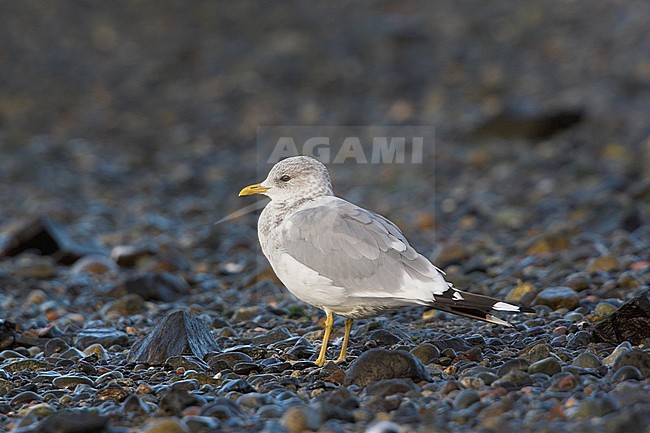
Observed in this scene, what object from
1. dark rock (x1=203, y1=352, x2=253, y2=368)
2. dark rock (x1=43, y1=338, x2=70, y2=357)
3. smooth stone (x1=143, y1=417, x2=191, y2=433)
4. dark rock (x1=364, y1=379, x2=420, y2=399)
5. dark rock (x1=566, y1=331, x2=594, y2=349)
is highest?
dark rock (x1=566, y1=331, x2=594, y2=349)

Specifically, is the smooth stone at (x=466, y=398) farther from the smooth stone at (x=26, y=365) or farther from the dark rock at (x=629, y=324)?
the smooth stone at (x=26, y=365)

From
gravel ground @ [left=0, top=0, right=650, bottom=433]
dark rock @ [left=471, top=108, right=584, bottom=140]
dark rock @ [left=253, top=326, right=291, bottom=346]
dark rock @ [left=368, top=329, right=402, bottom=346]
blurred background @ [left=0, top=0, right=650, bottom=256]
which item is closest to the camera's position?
gravel ground @ [left=0, top=0, right=650, bottom=433]

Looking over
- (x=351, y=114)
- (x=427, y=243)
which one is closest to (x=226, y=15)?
(x=351, y=114)

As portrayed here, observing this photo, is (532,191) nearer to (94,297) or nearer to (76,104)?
(94,297)

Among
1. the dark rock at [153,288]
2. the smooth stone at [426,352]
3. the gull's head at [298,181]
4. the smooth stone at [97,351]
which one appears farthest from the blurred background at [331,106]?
the smooth stone at [97,351]

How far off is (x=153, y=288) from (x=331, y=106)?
→ 940 centimetres

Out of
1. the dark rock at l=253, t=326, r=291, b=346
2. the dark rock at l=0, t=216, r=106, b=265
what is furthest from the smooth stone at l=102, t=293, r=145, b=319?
the dark rock at l=0, t=216, r=106, b=265

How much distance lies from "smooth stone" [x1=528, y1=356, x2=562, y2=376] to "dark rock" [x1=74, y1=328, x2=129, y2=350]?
102 inches

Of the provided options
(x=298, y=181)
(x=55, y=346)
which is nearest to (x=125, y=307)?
(x=55, y=346)

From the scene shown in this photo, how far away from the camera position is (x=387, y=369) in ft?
14.2

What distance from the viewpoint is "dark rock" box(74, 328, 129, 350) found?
18.5 ft

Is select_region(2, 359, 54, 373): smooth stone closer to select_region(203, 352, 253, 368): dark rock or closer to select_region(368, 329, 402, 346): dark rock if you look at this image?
select_region(203, 352, 253, 368): dark rock

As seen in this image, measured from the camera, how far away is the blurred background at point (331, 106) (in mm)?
10539

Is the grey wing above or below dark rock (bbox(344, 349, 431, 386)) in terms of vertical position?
above
